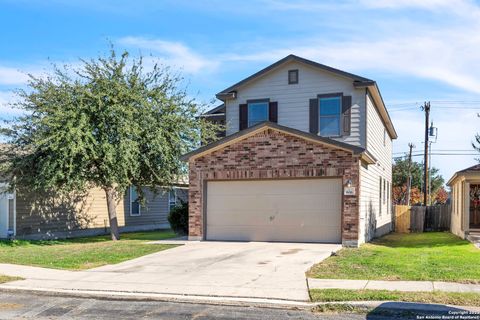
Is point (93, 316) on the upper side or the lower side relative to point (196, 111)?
lower

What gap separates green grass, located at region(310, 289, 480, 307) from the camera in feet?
27.3

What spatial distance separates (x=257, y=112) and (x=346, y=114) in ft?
12.8

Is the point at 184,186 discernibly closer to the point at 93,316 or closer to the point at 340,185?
the point at 340,185

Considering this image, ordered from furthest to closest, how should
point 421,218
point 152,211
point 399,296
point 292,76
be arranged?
point 152,211, point 421,218, point 292,76, point 399,296

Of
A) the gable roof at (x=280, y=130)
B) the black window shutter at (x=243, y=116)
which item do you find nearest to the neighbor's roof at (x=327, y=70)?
the black window shutter at (x=243, y=116)

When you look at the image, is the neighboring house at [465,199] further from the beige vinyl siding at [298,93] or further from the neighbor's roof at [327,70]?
the neighbor's roof at [327,70]

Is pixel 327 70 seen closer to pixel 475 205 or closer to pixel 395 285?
pixel 475 205

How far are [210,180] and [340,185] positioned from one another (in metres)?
4.74

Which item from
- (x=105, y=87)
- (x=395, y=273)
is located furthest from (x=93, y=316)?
(x=105, y=87)

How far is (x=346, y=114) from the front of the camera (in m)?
20.4

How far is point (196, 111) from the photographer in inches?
849

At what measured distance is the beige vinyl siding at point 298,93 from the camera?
66.7 feet

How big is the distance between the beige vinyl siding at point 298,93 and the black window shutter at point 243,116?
18 cm

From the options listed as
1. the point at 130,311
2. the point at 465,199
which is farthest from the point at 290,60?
the point at 130,311
